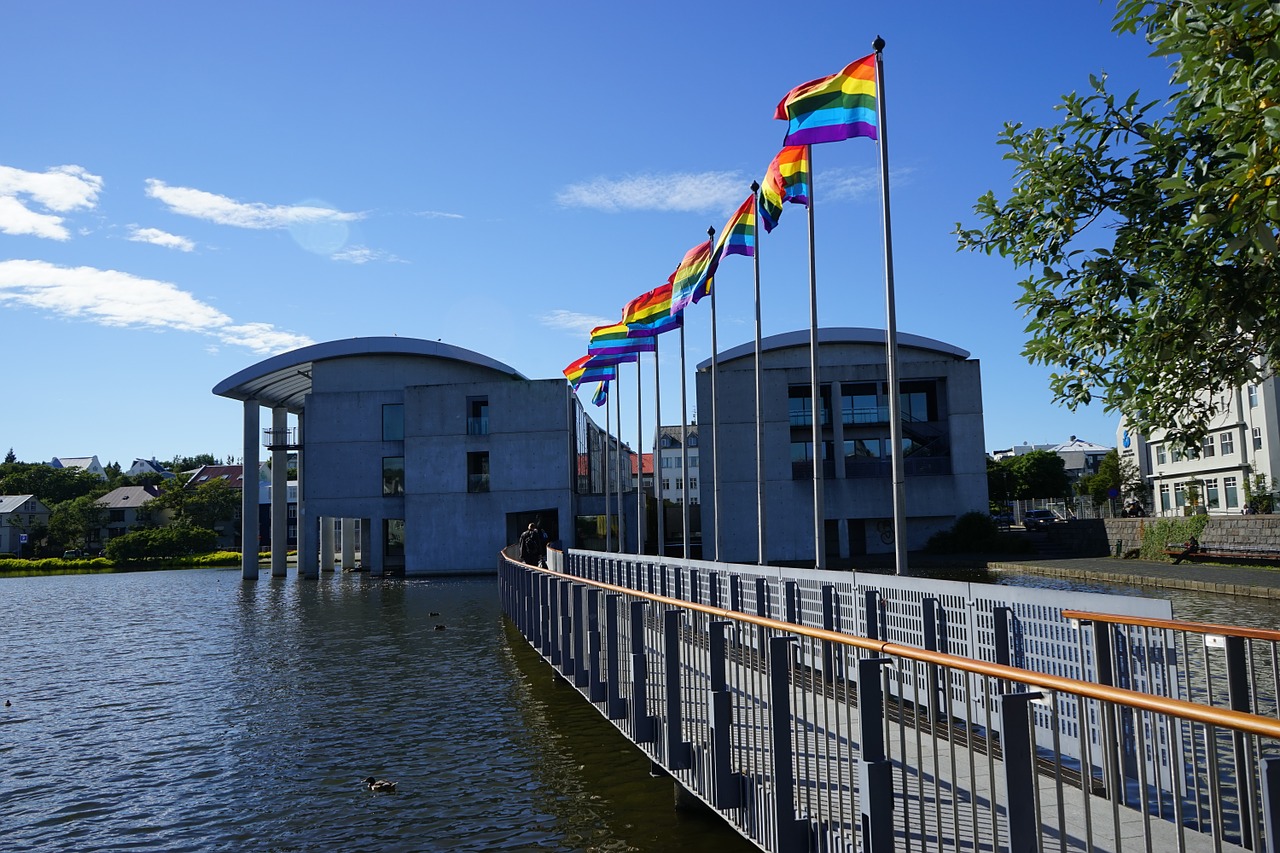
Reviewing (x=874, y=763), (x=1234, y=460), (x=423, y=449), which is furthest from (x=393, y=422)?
(x=874, y=763)

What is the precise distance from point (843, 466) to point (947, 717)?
137 ft

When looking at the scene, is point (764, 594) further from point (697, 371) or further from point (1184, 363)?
point (697, 371)

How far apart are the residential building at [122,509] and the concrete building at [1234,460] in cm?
8460

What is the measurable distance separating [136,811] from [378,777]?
2.07 metres

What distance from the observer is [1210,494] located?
171 ft

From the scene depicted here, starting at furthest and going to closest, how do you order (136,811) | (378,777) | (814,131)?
(814,131)
(378,777)
(136,811)

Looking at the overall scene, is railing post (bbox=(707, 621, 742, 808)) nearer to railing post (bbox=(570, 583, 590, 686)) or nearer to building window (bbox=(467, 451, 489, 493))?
railing post (bbox=(570, 583, 590, 686))

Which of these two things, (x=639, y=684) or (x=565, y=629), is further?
(x=565, y=629)

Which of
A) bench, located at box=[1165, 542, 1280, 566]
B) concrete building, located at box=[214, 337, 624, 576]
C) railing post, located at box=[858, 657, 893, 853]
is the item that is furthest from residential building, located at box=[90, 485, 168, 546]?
railing post, located at box=[858, 657, 893, 853]

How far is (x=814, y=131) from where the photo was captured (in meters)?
15.7

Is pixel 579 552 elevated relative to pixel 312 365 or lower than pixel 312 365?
lower

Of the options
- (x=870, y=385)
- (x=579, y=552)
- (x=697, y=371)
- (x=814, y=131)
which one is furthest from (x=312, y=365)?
(x=814, y=131)

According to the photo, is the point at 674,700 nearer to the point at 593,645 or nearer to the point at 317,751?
the point at 593,645

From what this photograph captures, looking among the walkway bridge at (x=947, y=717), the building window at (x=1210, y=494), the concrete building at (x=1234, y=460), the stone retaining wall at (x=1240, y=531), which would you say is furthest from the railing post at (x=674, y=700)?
the building window at (x=1210, y=494)
